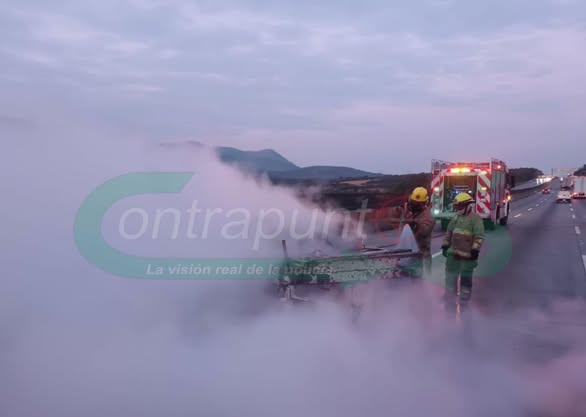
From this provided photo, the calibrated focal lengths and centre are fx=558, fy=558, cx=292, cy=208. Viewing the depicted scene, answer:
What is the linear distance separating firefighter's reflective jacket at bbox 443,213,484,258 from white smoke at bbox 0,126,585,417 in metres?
1.66

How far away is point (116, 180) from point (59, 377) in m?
1.76

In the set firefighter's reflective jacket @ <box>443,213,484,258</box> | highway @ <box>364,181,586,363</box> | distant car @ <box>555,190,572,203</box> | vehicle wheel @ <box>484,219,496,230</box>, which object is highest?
firefighter's reflective jacket @ <box>443,213,484,258</box>

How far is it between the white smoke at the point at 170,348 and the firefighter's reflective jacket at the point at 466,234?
166 centimetres

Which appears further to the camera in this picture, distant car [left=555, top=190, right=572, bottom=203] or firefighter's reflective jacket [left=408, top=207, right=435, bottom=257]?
distant car [left=555, top=190, right=572, bottom=203]

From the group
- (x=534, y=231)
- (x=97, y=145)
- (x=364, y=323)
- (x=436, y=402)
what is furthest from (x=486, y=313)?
(x=534, y=231)

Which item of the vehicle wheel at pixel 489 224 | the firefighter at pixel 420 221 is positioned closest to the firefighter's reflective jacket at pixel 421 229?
the firefighter at pixel 420 221

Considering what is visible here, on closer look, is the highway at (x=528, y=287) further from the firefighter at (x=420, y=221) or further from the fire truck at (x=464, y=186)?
the fire truck at (x=464, y=186)

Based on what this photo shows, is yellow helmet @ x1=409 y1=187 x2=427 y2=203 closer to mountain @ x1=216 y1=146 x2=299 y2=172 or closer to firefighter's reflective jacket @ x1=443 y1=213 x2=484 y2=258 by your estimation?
firefighter's reflective jacket @ x1=443 y1=213 x2=484 y2=258

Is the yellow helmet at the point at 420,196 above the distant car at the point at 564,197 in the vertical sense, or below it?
above

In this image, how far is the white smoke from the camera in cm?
427

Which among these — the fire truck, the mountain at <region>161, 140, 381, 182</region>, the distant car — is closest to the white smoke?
the mountain at <region>161, 140, 381, 182</region>

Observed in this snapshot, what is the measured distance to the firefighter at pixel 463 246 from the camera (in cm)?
719

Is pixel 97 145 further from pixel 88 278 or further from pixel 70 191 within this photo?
pixel 88 278

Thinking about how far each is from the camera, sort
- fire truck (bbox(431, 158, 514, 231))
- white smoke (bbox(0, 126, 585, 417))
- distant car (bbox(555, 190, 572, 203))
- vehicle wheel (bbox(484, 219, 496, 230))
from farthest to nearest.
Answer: distant car (bbox(555, 190, 572, 203)) → vehicle wheel (bbox(484, 219, 496, 230)) → fire truck (bbox(431, 158, 514, 231)) → white smoke (bbox(0, 126, 585, 417))
